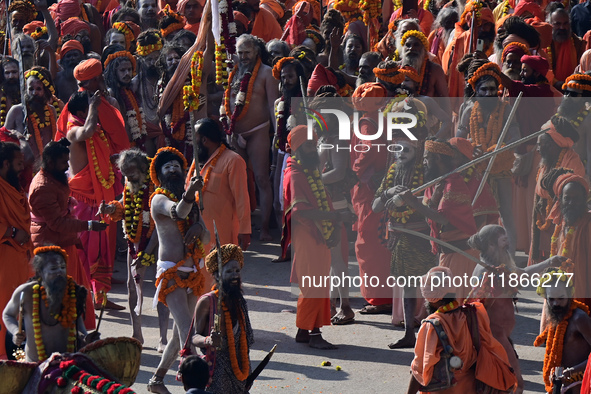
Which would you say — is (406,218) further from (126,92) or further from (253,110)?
(126,92)

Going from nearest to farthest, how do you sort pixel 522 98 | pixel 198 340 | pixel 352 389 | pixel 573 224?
1. pixel 198 340
2. pixel 352 389
3. pixel 573 224
4. pixel 522 98

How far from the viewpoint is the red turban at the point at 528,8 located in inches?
541

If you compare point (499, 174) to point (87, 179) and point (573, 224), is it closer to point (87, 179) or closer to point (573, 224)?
point (573, 224)

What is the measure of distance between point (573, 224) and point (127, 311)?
432 cm

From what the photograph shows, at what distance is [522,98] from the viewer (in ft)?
38.3

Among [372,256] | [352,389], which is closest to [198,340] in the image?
[352,389]

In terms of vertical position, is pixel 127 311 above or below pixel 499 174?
below

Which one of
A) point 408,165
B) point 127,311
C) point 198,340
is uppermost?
point 408,165

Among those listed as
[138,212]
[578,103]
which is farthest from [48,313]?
[578,103]

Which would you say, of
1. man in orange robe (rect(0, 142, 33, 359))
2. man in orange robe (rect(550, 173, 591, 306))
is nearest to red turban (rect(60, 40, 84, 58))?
man in orange robe (rect(0, 142, 33, 359))

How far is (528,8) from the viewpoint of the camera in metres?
13.8

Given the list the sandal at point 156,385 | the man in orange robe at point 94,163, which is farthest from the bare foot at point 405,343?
the man in orange robe at point 94,163

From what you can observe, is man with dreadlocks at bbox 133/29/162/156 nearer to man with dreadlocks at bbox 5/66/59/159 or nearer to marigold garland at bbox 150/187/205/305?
man with dreadlocks at bbox 5/66/59/159

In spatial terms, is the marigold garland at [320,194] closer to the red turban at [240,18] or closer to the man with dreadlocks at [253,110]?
the man with dreadlocks at [253,110]
